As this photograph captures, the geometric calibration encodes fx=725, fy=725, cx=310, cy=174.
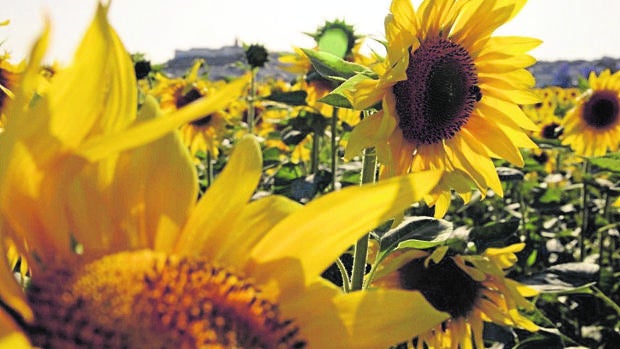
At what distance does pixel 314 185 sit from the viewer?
9.14ft

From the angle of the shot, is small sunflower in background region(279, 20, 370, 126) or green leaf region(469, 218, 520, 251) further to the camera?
Answer: small sunflower in background region(279, 20, 370, 126)

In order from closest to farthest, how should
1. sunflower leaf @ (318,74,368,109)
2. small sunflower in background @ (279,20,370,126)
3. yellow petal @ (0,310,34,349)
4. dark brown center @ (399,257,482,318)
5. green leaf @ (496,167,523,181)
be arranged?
yellow petal @ (0,310,34,349) < sunflower leaf @ (318,74,368,109) < dark brown center @ (399,257,482,318) < green leaf @ (496,167,523,181) < small sunflower in background @ (279,20,370,126)

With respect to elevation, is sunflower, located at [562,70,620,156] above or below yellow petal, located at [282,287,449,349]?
below

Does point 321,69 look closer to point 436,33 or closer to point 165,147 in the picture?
point 436,33

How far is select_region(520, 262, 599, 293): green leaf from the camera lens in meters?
2.02

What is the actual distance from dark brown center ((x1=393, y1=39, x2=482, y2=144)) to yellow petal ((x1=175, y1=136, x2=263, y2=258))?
2.86 ft

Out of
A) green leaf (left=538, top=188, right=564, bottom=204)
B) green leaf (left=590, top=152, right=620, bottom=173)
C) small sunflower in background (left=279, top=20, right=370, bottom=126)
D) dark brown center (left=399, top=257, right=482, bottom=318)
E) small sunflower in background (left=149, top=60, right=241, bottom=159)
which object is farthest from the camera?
green leaf (left=538, top=188, right=564, bottom=204)

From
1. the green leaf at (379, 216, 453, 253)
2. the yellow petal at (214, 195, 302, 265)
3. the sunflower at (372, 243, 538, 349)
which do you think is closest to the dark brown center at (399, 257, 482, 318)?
the sunflower at (372, 243, 538, 349)

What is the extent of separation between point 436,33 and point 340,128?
211 centimetres

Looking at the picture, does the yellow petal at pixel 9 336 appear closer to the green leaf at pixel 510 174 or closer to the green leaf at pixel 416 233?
the green leaf at pixel 416 233

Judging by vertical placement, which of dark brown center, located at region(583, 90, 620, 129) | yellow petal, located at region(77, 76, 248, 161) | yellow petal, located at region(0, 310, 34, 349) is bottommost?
dark brown center, located at region(583, 90, 620, 129)

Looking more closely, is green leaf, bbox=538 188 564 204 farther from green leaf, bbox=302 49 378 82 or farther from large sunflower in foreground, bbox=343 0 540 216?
green leaf, bbox=302 49 378 82

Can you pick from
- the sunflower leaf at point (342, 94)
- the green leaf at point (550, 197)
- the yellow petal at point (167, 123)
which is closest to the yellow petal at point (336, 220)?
the yellow petal at point (167, 123)

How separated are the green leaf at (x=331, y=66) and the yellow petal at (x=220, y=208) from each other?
1.83 ft
